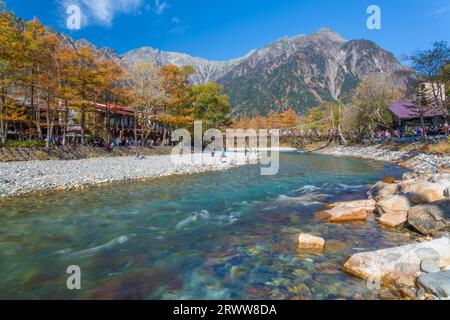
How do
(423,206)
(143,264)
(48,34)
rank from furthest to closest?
(48,34), (423,206), (143,264)

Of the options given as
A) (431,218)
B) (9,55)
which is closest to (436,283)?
(431,218)

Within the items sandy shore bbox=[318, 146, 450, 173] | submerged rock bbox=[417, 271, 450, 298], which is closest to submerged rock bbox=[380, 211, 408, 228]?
submerged rock bbox=[417, 271, 450, 298]

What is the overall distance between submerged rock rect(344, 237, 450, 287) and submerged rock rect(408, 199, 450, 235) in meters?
2.07

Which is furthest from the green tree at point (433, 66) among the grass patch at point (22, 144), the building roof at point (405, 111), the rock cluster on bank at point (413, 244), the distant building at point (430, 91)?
the grass patch at point (22, 144)

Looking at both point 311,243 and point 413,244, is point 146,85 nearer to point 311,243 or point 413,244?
point 311,243

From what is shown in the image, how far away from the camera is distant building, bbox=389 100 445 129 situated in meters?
42.8

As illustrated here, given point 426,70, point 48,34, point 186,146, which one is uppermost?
point 48,34

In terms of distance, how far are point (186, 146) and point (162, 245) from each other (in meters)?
43.7

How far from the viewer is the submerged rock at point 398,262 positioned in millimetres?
5105

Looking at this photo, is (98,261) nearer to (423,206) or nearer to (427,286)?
(427,286)

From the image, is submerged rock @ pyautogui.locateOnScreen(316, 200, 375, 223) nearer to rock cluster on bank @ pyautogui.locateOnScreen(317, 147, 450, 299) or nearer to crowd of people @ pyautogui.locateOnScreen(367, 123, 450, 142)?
rock cluster on bank @ pyautogui.locateOnScreen(317, 147, 450, 299)

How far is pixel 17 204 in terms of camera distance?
1193 cm

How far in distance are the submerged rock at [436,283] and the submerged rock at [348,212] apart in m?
4.64
